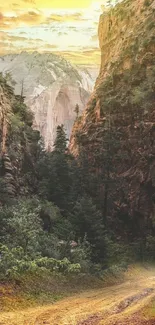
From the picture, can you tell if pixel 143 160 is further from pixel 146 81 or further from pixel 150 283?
pixel 150 283

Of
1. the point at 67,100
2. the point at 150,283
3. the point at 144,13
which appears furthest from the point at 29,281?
the point at 67,100

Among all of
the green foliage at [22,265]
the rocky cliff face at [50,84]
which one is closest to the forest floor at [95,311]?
the green foliage at [22,265]

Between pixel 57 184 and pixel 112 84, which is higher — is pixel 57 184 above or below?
below

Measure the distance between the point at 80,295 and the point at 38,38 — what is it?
84.0 metres

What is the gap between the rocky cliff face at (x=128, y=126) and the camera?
35188mm

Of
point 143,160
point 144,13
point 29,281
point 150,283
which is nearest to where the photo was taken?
point 29,281

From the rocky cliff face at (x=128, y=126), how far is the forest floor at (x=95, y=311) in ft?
59.9

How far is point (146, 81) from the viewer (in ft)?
119

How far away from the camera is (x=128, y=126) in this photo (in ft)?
125

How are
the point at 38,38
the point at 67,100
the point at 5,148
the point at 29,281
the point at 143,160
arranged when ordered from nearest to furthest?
the point at 29,281 < the point at 5,148 < the point at 143,160 < the point at 38,38 < the point at 67,100

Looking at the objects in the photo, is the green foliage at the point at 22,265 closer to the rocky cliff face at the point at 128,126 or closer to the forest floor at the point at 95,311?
the forest floor at the point at 95,311

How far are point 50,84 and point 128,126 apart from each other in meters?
64.8

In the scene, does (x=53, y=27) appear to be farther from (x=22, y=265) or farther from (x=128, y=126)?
(x=22, y=265)

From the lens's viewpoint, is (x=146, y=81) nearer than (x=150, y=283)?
No
